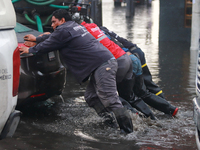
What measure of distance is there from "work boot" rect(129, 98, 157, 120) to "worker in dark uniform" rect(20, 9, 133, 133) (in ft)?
2.23

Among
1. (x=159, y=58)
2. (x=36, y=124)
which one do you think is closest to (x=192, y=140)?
(x=36, y=124)

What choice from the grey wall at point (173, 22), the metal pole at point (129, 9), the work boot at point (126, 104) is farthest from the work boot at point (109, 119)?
the metal pole at point (129, 9)

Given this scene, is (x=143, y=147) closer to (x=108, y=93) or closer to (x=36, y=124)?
(x=108, y=93)

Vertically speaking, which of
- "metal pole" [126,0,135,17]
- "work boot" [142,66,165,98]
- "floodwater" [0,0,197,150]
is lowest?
"floodwater" [0,0,197,150]

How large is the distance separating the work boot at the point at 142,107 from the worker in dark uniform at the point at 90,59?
0.68 metres

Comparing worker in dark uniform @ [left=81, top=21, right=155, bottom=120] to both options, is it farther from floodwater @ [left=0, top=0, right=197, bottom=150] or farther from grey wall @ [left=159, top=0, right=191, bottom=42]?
grey wall @ [left=159, top=0, right=191, bottom=42]

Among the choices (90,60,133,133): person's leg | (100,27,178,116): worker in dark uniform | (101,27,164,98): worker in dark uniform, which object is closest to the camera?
(90,60,133,133): person's leg

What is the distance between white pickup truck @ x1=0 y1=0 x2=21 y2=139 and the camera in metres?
2.89

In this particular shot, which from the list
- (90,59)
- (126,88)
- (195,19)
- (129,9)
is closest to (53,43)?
(90,59)

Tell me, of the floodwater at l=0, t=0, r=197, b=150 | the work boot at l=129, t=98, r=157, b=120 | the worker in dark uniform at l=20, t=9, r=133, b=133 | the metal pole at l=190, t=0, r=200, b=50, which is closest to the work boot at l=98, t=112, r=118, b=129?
the floodwater at l=0, t=0, r=197, b=150

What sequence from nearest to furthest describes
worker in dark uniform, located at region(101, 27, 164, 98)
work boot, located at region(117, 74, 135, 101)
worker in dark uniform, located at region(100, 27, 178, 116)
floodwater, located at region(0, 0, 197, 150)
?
floodwater, located at region(0, 0, 197, 150) < work boot, located at region(117, 74, 135, 101) < worker in dark uniform, located at region(100, 27, 178, 116) < worker in dark uniform, located at region(101, 27, 164, 98)

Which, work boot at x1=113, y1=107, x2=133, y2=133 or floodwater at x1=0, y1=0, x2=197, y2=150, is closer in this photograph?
floodwater at x1=0, y1=0, x2=197, y2=150

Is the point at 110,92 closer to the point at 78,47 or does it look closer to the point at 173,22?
the point at 78,47

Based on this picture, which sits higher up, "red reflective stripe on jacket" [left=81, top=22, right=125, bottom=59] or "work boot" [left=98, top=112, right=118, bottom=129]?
"red reflective stripe on jacket" [left=81, top=22, right=125, bottom=59]
